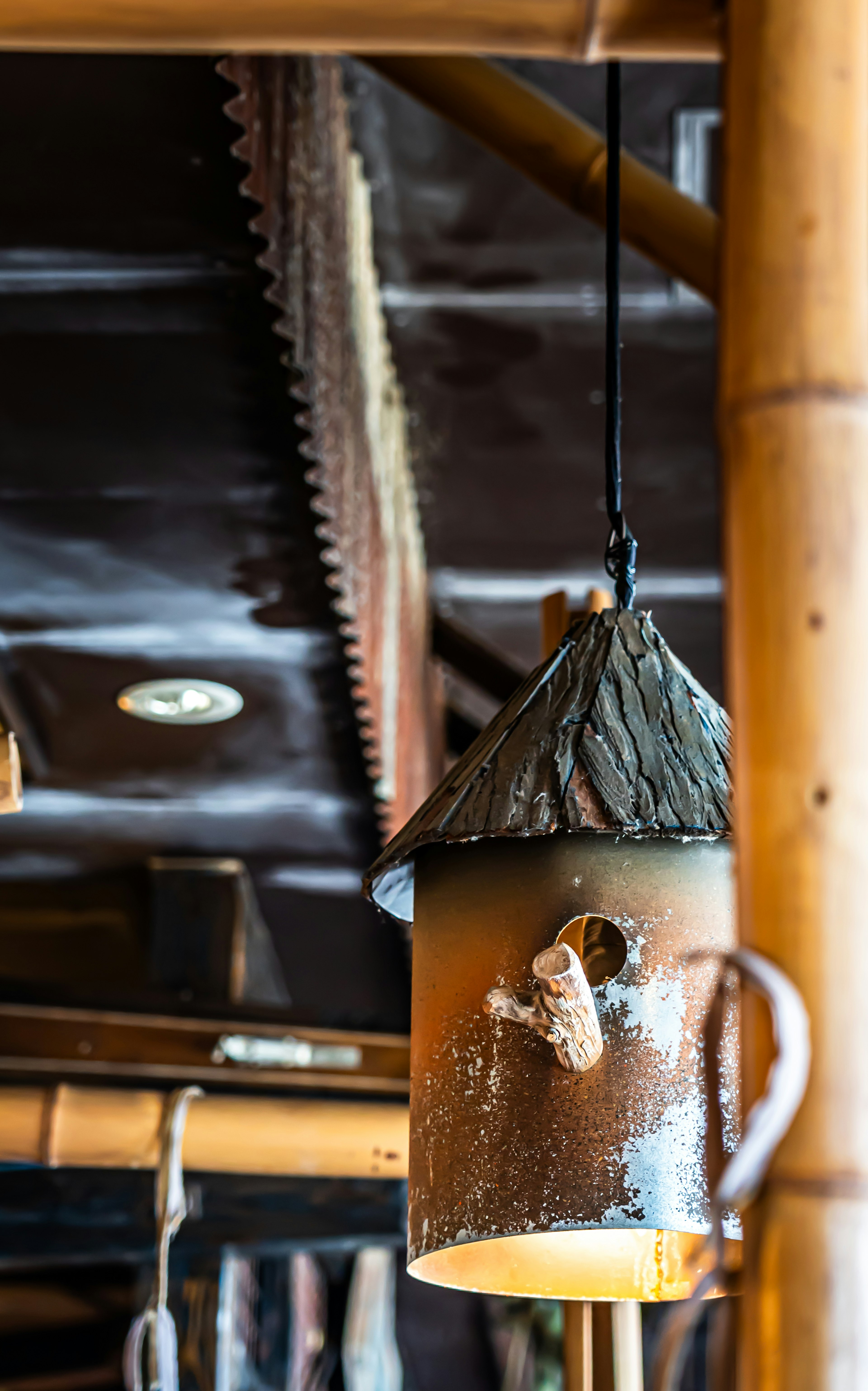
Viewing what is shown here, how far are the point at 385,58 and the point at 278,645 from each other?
53.8 inches

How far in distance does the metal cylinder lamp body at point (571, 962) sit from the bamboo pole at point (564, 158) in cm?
101

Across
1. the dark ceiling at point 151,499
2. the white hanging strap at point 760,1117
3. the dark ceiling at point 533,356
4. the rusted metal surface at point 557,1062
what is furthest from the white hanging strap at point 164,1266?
the white hanging strap at point 760,1117

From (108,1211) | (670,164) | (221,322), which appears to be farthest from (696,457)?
(108,1211)

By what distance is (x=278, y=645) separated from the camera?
379cm

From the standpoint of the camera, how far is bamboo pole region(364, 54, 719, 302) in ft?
9.29

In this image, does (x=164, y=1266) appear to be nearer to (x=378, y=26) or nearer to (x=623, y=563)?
(x=623, y=563)

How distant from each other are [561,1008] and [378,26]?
1098mm

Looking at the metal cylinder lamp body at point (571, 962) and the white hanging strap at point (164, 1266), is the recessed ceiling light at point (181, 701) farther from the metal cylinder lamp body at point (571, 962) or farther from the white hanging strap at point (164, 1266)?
the metal cylinder lamp body at point (571, 962)

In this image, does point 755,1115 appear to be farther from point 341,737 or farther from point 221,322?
point 341,737

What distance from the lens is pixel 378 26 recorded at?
1.61 meters

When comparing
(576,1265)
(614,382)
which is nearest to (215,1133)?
(576,1265)

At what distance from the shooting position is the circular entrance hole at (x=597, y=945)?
2.03m

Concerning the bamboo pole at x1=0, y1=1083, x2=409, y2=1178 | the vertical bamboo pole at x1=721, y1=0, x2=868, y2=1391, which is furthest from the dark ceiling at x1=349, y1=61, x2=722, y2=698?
the vertical bamboo pole at x1=721, y1=0, x2=868, y2=1391

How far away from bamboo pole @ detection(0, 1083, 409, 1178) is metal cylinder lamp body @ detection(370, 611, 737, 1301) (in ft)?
7.57
